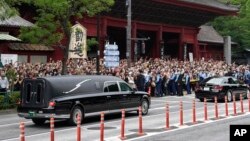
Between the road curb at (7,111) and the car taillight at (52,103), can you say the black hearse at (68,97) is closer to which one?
the car taillight at (52,103)

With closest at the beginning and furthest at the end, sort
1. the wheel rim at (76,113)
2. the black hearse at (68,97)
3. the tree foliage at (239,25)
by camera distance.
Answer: the black hearse at (68,97) → the wheel rim at (76,113) → the tree foliage at (239,25)

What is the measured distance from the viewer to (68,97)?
18.0 m

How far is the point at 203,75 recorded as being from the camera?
122 ft

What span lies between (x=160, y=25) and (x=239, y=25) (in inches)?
576

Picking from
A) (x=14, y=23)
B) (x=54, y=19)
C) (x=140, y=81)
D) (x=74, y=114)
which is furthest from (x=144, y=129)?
(x=14, y=23)

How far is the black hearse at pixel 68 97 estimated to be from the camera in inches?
696

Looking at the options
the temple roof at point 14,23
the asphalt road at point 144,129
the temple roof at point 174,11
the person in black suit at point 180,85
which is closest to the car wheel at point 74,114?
the asphalt road at point 144,129

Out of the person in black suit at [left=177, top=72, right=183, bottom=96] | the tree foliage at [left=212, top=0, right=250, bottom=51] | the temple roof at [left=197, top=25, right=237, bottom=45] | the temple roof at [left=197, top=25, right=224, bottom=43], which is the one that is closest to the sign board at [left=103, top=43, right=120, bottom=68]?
the person in black suit at [left=177, top=72, right=183, bottom=96]

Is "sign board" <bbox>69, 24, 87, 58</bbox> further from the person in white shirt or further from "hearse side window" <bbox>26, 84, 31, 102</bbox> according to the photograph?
"hearse side window" <bbox>26, 84, 31, 102</bbox>

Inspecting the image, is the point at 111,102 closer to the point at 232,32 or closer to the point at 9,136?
the point at 9,136

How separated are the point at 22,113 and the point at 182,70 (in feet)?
62.1

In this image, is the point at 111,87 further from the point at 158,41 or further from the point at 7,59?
the point at 158,41

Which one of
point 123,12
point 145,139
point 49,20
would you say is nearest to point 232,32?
point 123,12

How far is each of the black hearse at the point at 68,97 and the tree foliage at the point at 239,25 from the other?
131 ft
